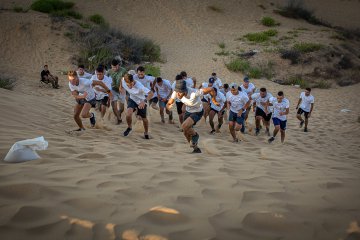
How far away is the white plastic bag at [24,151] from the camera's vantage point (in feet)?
12.2

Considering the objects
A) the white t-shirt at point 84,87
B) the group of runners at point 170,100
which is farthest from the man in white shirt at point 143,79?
the white t-shirt at point 84,87

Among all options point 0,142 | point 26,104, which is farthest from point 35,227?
point 26,104

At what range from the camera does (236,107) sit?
8266 mm

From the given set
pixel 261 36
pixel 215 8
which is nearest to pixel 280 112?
pixel 261 36

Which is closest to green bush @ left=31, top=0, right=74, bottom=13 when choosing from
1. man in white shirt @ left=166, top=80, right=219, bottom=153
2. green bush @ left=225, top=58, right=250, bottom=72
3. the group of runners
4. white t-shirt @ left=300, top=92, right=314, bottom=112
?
green bush @ left=225, top=58, right=250, bottom=72

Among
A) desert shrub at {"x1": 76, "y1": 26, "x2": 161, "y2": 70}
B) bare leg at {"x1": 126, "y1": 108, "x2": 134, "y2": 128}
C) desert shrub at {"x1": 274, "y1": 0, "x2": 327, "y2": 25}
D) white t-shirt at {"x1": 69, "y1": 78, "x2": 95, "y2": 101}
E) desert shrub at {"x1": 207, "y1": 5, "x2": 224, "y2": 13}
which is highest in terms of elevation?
desert shrub at {"x1": 274, "y1": 0, "x2": 327, "y2": 25}

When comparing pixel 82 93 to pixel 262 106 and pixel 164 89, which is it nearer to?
pixel 164 89

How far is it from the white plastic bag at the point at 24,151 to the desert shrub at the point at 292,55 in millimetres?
21192

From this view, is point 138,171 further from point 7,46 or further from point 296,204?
point 7,46

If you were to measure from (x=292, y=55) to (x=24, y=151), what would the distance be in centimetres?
2178

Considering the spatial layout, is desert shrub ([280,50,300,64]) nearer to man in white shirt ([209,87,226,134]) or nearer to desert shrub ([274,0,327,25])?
man in white shirt ([209,87,226,134])

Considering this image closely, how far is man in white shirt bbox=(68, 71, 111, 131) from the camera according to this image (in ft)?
22.7

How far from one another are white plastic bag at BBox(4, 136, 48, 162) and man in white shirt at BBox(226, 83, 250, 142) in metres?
5.31

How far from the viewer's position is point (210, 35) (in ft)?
97.9
